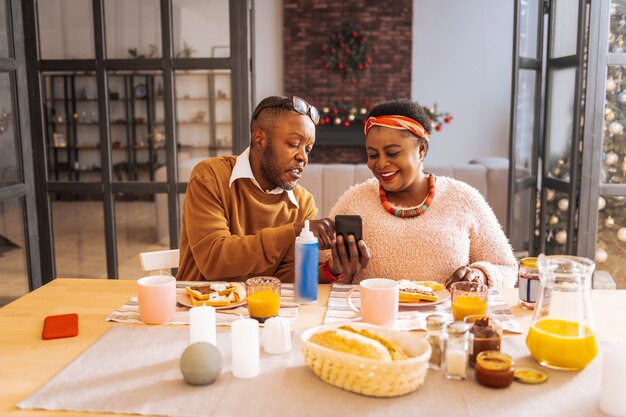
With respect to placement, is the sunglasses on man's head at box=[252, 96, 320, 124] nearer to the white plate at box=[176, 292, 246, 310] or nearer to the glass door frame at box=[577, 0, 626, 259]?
the white plate at box=[176, 292, 246, 310]

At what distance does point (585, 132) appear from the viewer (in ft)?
9.49

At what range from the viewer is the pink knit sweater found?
1686 mm

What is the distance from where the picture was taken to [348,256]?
1505 millimetres

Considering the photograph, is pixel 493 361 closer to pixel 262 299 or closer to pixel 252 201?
pixel 262 299

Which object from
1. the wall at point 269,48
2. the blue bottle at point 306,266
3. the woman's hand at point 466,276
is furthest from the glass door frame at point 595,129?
the wall at point 269,48

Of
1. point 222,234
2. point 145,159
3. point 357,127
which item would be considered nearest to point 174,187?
point 145,159

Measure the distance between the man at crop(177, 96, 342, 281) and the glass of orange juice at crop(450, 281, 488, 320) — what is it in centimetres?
49

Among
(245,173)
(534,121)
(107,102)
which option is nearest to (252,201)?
(245,173)

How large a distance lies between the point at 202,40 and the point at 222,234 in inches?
54.8

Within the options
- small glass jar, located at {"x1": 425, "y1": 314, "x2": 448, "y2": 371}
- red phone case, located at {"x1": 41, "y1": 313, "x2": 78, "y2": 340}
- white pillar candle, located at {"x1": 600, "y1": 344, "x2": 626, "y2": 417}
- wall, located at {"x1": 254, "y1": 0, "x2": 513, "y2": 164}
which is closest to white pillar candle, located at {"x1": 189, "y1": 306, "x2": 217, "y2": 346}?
red phone case, located at {"x1": 41, "y1": 313, "x2": 78, "y2": 340}

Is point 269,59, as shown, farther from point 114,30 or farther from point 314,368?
point 314,368

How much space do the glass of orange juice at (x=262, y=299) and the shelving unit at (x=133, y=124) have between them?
1637 mm

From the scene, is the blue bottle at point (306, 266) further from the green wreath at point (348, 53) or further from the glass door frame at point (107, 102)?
the green wreath at point (348, 53)

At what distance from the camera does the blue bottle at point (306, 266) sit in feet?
4.36
